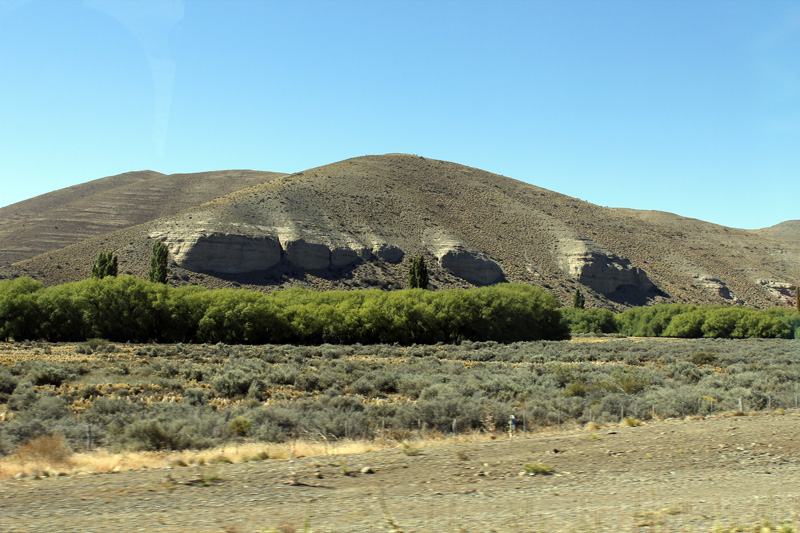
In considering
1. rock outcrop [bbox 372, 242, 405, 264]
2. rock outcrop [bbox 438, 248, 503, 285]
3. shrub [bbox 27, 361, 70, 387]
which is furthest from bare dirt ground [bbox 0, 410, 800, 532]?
rock outcrop [bbox 438, 248, 503, 285]

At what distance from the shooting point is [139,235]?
91000mm

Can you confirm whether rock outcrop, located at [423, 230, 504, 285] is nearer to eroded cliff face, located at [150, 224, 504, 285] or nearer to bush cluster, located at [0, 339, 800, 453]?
eroded cliff face, located at [150, 224, 504, 285]

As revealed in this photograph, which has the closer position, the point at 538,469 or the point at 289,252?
the point at 538,469

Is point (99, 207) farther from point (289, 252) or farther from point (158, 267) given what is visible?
point (158, 267)

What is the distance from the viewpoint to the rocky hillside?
292 feet

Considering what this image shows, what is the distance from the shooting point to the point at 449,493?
8250 mm

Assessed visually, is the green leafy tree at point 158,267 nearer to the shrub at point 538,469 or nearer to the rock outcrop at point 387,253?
the rock outcrop at point 387,253

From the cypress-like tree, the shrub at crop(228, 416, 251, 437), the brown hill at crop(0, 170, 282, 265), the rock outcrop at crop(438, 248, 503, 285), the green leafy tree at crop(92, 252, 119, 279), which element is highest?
the brown hill at crop(0, 170, 282, 265)

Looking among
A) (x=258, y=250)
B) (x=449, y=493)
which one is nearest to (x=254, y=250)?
(x=258, y=250)

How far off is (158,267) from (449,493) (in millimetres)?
65945

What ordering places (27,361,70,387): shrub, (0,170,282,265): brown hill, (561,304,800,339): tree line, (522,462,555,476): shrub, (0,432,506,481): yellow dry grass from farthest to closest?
(0,170,282,265): brown hill
(561,304,800,339): tree line
(27,361,70,387): shrub
(0,432,506,481): yellow dry grass
(522,462,555,476): shrub

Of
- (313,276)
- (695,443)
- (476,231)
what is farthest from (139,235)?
(695,443)

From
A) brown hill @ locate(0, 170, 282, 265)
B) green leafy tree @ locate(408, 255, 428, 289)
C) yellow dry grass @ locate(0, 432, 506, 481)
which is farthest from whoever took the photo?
brown hill @ locate(0, 170, 282, 265)

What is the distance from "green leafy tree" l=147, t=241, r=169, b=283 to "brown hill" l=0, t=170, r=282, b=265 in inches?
1766
